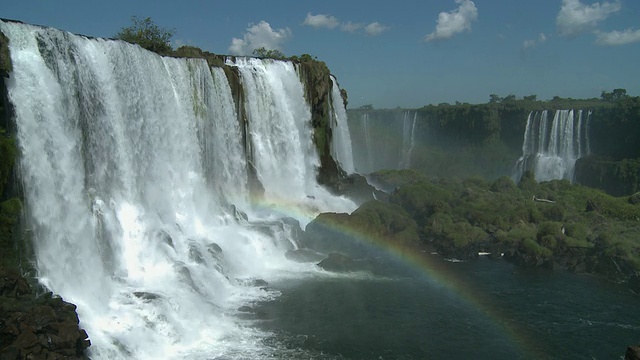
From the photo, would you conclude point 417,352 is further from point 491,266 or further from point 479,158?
point 479,158

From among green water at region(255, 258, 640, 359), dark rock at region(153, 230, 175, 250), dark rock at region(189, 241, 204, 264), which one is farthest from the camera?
dark rock at region(189, 241, 204, 264)

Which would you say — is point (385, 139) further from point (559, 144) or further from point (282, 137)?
point (282, 137)

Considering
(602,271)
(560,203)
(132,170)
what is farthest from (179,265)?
(560,203)

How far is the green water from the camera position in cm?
1298

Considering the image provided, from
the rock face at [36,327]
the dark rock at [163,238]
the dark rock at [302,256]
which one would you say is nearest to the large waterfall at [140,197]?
the dark rock at [163,238]

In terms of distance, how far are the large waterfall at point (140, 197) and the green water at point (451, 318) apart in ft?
3.53

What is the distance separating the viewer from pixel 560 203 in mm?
25953

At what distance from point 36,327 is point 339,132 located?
72.1 ft

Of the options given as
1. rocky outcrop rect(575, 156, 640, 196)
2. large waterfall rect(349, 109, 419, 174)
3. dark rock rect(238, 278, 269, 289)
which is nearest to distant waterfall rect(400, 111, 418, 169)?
large waterfall rect(349, 109, 419, 174)

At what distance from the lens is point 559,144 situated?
123ft

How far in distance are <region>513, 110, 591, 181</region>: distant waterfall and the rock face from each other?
3172 centimetres

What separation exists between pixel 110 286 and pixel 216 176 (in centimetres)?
808

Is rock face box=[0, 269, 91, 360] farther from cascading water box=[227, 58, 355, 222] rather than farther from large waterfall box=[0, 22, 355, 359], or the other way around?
cascading water box=[227, 58, 355, 222]

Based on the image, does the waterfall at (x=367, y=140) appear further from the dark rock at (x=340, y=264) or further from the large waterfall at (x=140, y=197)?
the dark rock at (x=340, y=264)
